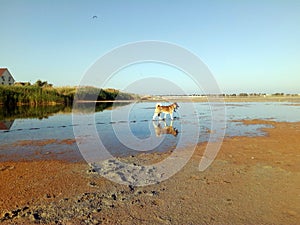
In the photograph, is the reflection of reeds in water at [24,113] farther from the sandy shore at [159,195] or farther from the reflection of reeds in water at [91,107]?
the sandy shore at [159,195]

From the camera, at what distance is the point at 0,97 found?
112 feet

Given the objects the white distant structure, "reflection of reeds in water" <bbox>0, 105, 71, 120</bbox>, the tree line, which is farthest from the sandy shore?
the white distant structure

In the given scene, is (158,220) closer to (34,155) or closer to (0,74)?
(34,155)

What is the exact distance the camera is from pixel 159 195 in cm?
477

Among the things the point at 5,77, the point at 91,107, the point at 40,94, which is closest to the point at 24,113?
the point at 91,107

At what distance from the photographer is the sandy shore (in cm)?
390

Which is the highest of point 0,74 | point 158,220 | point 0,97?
point 0,74

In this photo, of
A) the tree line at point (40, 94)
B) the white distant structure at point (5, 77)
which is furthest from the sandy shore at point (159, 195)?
the white distant structure at point (5, 77)

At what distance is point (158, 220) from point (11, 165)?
5201 mm

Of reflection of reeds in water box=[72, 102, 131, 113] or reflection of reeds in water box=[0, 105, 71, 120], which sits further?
reflection of reeds in water box=[72, 102, 131, 113]

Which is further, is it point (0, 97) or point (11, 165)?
point (0, 97)

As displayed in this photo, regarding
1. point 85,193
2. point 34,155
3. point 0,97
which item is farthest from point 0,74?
point 85,193

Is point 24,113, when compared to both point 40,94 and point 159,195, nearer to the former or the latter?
point 40,94

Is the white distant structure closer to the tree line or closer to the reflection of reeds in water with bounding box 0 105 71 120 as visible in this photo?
the tree line
